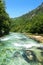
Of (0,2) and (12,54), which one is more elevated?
(0,2)

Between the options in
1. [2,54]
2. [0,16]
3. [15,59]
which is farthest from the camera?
[0,16]

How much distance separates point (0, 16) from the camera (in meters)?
48.6

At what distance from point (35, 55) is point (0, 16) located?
26.2 metres

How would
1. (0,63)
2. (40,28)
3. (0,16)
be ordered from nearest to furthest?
(0,63) < (0,16) < (40,28)

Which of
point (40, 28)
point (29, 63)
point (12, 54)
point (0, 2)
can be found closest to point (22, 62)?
point (29, 63)

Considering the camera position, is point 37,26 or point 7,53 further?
point 37,26

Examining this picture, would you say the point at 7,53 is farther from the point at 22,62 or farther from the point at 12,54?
the point at 22,62

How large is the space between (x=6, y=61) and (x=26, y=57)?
290 centimetres

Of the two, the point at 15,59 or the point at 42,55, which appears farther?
the point at 42,55

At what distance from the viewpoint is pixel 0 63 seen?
20.6 metres

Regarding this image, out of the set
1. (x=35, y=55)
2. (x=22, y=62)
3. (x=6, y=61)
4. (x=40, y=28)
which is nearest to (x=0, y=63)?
(x=6, y=61)

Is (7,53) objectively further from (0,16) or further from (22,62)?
(0,16)

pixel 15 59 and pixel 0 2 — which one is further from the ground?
pixel 0 2

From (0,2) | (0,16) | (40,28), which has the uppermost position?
(0,2)
